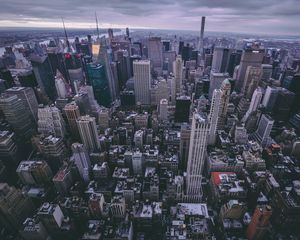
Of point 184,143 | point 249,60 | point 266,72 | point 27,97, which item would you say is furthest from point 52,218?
point 249,60

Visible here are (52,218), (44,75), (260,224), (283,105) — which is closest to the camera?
(260,224)

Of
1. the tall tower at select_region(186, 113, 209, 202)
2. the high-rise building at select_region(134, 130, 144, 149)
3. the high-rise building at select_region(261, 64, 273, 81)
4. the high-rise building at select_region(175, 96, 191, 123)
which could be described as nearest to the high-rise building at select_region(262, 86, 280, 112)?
the high-rise building at select_region(261, 64, 273, 81)

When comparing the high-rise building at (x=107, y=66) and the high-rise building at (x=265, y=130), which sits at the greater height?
the high-rise building at (x=107, y=66)

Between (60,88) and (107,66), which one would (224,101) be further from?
(60,88)

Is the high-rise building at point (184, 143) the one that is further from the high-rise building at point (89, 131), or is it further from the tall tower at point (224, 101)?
the high-rise building at point (89, 131)

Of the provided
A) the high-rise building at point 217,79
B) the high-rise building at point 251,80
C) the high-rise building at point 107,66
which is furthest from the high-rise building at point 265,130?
the high-rise building at point 107,66

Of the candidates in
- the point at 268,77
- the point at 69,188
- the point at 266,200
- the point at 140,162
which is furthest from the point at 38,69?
the point at 268,77
